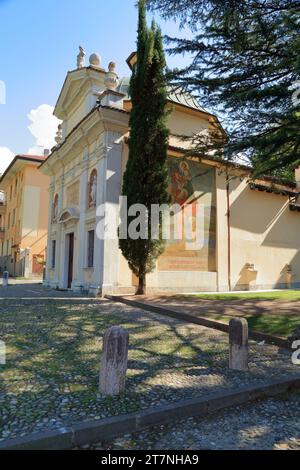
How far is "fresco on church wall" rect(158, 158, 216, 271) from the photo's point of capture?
15.9 meters

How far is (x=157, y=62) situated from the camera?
45.3 feet

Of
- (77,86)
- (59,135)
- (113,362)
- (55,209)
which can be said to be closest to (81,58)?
(77,86)

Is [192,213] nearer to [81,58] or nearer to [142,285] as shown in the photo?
[142,285]

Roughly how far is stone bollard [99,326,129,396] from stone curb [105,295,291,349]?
12.4 feet

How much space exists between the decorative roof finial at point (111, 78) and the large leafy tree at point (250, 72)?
7.75 metres

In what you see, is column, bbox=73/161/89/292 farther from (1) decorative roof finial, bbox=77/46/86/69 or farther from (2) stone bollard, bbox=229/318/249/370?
(2) stone bollard, bbox=229/318/249/370

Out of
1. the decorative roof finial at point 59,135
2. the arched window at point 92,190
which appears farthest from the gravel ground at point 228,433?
the decorative roof finial at point 59,135

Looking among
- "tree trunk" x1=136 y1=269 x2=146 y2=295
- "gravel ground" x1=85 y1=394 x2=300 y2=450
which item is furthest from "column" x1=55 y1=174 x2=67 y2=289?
"gravel ground" x1=85 y1=394 x2=300 y2=450

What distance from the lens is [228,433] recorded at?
3307mm

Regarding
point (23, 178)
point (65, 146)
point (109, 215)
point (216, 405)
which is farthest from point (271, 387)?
point (23, 178)

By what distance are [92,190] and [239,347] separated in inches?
488
